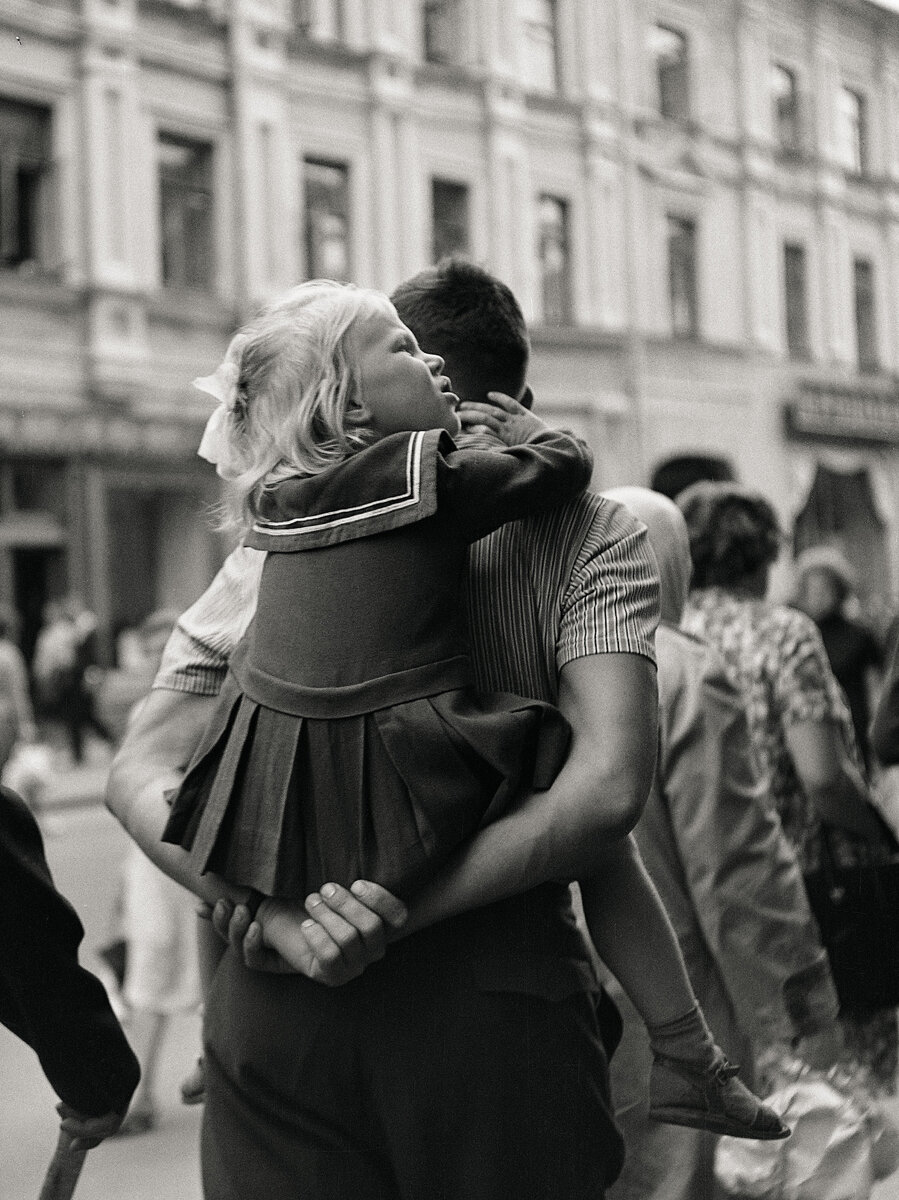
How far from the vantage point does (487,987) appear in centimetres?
180

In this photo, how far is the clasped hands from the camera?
5.63ft

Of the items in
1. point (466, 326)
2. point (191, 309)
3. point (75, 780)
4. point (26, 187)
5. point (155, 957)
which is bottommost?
point (75, 780)

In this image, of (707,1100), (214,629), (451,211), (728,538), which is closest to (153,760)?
(214,629)

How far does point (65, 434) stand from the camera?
16406mm

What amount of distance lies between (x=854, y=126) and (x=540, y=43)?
509cm

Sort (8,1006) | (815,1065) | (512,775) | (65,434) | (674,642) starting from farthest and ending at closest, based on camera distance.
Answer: (65,434)
(815,1065)
(674,642)
(8,1006)
(512,775)

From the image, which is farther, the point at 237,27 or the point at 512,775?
the point at 237,27

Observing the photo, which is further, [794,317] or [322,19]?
[794,317]

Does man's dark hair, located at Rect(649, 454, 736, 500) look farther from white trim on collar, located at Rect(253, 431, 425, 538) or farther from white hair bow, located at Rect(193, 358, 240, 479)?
white trim on collar, located at Rect(253, 431, 425, 538)

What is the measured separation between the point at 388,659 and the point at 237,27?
55.8 feet

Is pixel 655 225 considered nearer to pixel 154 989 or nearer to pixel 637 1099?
pixel 154 989

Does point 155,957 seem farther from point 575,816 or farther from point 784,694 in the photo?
point 575,816

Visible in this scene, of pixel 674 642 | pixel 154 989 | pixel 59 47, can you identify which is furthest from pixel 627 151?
pixel 674 642

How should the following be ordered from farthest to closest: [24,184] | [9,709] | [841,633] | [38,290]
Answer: [24,184] → [38,290] → [9,709] → [841,633]
